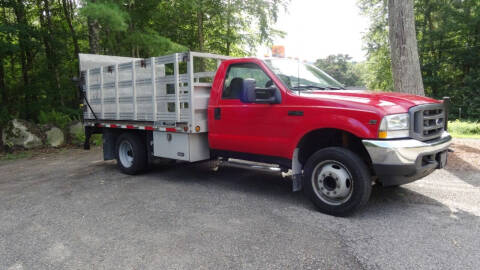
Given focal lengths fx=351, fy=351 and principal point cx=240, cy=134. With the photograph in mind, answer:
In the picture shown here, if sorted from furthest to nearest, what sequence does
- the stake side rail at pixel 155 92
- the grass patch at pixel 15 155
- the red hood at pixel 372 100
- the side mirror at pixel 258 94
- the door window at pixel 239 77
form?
the grass patch at pixel 15 155 < the stake side rail at pixel 155 92 < the door window at pixel 239 77 < the side mirror at pixel 258 94 < the red hood at pixel 372 100

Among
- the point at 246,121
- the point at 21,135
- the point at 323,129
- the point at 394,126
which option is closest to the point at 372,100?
the point at 394,126

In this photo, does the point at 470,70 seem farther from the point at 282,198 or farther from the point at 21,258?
the point at 21,258

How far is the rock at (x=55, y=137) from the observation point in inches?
471

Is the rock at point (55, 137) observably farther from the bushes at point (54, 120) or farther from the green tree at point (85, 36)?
the green tree at point (85, 36)

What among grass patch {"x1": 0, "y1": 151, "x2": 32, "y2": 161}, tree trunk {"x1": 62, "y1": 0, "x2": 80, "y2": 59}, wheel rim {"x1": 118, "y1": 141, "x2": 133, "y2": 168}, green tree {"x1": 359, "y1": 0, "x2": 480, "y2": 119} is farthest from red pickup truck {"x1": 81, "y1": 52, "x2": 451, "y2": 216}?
green tree {"x1": 359, "y1": 0, "x2": 480, "y2": 119}

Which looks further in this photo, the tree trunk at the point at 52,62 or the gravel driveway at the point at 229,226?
the tree trunk at the point at 52,62

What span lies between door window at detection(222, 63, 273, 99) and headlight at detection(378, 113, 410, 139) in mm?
1818

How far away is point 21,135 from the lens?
1155 centimetres

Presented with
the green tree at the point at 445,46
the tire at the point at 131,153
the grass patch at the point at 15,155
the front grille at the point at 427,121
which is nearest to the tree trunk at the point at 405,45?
the front grille at the point at 427,121

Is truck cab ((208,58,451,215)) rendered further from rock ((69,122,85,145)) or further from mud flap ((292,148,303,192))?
rock ((69,122,85,145))

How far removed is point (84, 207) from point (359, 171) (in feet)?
12.5

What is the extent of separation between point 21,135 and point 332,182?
1096 centimetres

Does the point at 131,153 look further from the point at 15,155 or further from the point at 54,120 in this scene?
the point at 54,120

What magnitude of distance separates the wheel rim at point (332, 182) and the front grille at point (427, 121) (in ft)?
3.03
